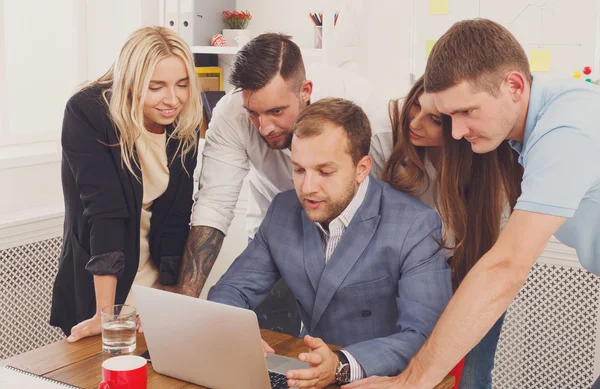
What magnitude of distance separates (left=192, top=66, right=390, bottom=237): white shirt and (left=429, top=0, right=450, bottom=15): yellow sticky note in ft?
3.32

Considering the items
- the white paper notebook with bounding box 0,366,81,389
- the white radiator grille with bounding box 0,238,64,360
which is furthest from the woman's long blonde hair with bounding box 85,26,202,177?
the white radiator grille with bounding box 0,238,64,360

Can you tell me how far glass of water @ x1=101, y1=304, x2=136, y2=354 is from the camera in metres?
1.66

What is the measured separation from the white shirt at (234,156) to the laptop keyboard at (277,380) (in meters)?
0.77

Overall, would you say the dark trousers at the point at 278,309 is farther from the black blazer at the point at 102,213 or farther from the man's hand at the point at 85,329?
the man's hand at the point at 85,329

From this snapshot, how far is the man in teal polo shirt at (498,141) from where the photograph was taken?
1.47m

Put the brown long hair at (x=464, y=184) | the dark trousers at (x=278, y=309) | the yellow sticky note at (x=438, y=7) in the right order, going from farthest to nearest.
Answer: the yellow sticky note at (x=438, y=7) < the dark trousers at (x=278, y=309) < the brown long hair at (x=464, y=184)

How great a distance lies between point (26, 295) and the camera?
296 centimetres

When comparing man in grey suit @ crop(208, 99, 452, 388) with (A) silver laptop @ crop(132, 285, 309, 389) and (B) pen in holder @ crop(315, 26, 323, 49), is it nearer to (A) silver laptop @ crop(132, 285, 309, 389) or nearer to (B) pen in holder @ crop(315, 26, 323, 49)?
(A) silver laptop @ crop(132, 285, 309, 389)

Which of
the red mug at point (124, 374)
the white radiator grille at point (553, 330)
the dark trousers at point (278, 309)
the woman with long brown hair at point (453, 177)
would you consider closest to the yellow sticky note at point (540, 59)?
the white radiator grille at point (553, 330)

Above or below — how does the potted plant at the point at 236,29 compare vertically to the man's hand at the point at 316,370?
above

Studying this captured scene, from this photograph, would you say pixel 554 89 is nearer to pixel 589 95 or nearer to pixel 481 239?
pixel 589 95

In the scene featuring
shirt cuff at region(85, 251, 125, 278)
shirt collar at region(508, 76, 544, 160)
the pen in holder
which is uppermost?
the pen in holder

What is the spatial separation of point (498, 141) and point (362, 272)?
1.43 ft

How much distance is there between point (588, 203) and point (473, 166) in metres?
0.35
